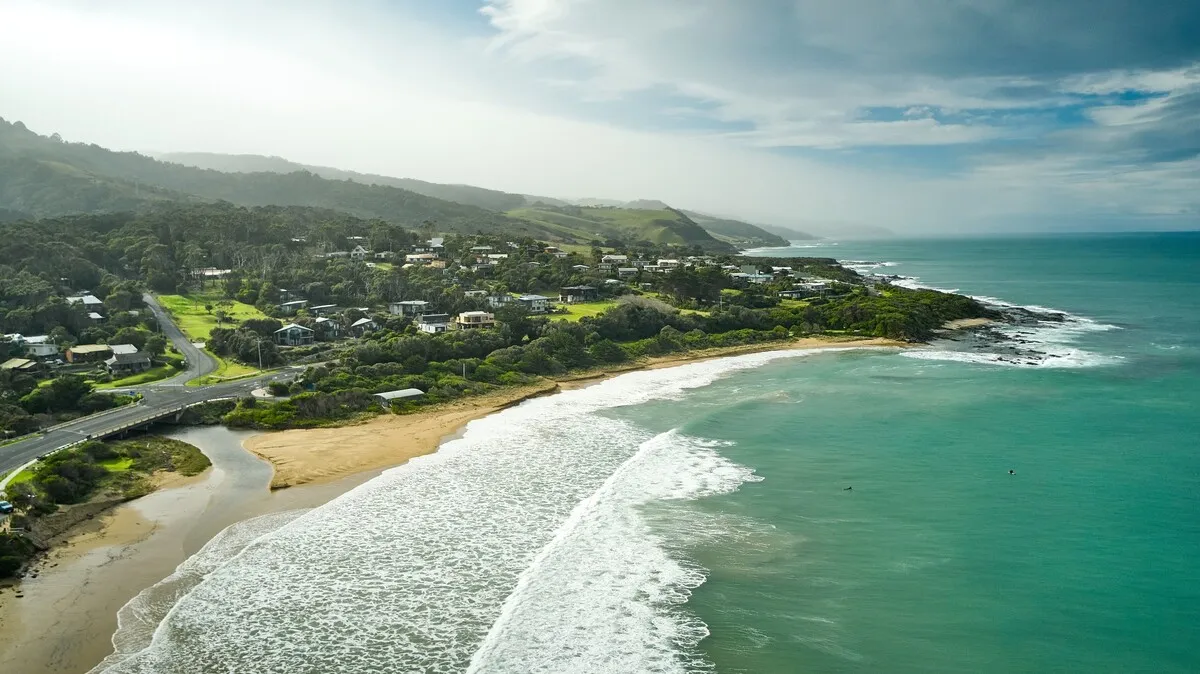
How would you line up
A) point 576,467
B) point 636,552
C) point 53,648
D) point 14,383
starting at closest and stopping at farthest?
point 53,648 → point 636,552 → point 576,467 → point 14,383

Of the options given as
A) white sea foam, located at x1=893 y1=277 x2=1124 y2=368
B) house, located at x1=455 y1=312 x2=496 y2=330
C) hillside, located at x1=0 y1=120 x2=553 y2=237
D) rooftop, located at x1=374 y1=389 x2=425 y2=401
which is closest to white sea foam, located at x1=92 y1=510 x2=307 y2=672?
rooftop, located at x1=374 y1=389 x2=425 y2=401

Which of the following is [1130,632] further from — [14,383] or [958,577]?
[14,383]

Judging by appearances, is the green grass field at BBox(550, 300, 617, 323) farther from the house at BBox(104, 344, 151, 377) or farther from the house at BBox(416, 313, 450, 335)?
the house at BBox(104, 344, 151, 377)

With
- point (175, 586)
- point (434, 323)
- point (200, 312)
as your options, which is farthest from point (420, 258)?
point (175, 586)

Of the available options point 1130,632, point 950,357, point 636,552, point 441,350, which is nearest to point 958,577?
point 1130,632

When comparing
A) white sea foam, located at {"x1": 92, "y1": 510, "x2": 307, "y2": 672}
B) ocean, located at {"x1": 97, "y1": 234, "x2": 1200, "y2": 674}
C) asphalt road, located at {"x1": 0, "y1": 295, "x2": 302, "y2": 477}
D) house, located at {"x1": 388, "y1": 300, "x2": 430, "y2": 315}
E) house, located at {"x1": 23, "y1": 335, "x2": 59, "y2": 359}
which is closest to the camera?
ocean, located at {"x1": 97, "y1": 234, "x2": 1200, "y2": 674}

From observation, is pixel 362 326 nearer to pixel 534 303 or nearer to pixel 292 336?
pixel 292 336

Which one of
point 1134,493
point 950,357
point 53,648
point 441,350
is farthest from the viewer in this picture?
point 950,357
